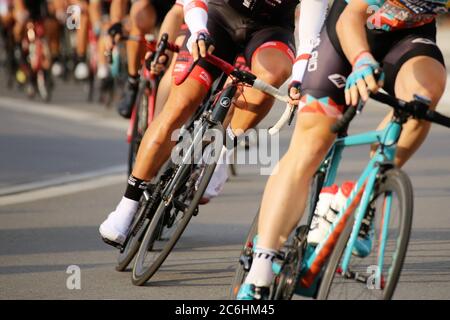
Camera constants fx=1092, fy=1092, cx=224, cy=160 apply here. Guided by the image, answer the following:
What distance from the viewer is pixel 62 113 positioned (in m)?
15.6

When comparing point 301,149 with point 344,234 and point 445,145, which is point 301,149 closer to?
point 344,234

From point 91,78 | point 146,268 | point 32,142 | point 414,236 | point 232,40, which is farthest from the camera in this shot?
point 91,78

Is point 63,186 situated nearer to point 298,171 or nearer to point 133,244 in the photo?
point 133,244

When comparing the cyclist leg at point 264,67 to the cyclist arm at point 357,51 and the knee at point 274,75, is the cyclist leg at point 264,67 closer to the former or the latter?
the knee at point 274,75

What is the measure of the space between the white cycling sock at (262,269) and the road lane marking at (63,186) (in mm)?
4299

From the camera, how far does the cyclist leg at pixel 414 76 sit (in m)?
4.65

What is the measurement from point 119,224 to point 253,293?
1685mm

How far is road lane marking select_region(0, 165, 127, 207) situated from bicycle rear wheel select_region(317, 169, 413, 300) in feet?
15.2

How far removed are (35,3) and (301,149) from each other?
1456 cm

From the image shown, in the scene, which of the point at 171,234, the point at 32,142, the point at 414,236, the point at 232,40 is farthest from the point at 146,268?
the point at 32,142

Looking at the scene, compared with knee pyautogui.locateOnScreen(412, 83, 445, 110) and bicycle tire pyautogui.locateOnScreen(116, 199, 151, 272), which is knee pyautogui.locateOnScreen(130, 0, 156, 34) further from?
knee pyautogui.locateOnScreen(412, 83, 445, 110)

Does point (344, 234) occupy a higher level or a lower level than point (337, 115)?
lower

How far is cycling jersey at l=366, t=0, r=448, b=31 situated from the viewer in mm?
4734
